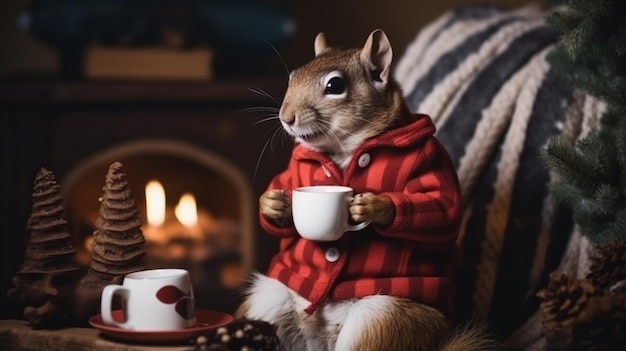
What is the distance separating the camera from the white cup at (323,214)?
2.98ft

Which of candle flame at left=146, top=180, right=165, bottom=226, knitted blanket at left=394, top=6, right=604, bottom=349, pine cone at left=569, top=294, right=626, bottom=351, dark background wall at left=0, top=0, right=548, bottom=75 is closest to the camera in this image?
pine cone at left=569, top=294, right=626, bottom=351

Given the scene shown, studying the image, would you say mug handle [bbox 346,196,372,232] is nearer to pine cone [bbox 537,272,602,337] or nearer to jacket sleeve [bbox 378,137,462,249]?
jacket sleeve [bbox 378,137,462,249]

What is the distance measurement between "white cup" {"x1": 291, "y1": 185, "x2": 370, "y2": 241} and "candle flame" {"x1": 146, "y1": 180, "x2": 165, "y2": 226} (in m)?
0.32

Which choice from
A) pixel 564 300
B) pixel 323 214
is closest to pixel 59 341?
pixel 323 214

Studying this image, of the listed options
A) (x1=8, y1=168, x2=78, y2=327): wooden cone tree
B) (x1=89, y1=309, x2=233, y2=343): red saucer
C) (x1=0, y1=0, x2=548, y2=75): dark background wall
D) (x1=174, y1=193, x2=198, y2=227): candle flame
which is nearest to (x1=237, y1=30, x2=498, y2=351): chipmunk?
(x1=89, y1=309, x2=233, y2=343): red saucer

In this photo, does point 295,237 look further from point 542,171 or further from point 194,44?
point 194,44

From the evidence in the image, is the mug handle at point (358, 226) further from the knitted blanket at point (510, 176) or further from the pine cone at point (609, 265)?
the knitted blanket at point (510, 176)

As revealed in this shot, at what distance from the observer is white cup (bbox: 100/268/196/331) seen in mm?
908

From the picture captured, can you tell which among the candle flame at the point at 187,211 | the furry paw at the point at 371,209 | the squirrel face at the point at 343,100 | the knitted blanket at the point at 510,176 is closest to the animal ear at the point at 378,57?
the squirrel face at the point at 343,100

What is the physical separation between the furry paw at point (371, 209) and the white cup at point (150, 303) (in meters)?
0.20

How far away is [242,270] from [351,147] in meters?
1.40

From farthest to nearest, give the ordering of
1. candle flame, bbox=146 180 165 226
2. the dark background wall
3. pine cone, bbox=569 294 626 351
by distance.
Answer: the dark background wall < candle flame, bbox=146 180 165 226 < pine cone, bbox=569 294 626 351

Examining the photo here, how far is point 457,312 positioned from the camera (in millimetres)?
1340

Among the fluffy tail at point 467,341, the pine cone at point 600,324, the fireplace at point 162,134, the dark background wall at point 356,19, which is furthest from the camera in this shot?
the dark background wall at point 356,19
